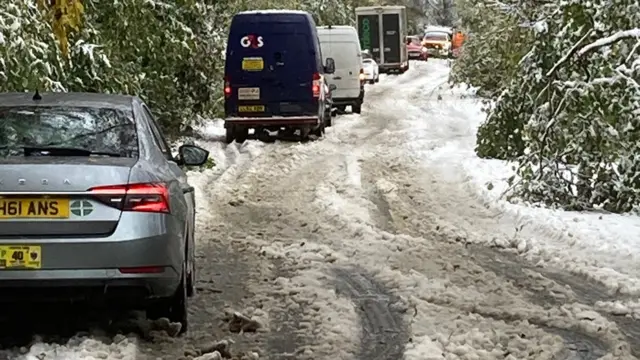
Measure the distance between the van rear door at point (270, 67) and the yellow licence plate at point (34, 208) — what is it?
14.8 metres

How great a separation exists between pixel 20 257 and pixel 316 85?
15.0 metres

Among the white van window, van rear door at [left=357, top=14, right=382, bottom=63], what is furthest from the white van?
van rear door at [left=357, top=14, right=382, bottom=63]

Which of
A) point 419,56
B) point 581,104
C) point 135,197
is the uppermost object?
point 135,197

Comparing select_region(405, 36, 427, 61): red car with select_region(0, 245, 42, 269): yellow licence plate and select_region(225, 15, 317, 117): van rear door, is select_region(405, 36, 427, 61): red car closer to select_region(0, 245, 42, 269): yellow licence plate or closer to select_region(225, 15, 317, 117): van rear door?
select_region(225, 15, 317, 117): van rear door

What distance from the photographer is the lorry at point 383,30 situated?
47.4m

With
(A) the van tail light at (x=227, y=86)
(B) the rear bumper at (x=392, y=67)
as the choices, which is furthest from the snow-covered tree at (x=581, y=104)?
(B) the rear bumper at (x=392, y=67)

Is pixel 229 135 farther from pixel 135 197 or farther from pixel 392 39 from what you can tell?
pixel 392 39

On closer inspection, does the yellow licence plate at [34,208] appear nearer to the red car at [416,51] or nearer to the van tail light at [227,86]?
the van tail light at [227,86]

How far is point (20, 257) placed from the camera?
571cm

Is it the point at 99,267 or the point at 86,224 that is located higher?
the point at 86,224

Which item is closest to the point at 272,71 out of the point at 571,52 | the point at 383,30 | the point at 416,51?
the point at 571,52

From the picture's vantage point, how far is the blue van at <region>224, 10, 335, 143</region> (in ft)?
66.6

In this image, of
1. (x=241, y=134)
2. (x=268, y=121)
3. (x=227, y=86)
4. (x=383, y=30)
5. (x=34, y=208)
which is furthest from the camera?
(x=383, y=30)

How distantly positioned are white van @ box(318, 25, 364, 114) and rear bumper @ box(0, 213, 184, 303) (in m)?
21.6
